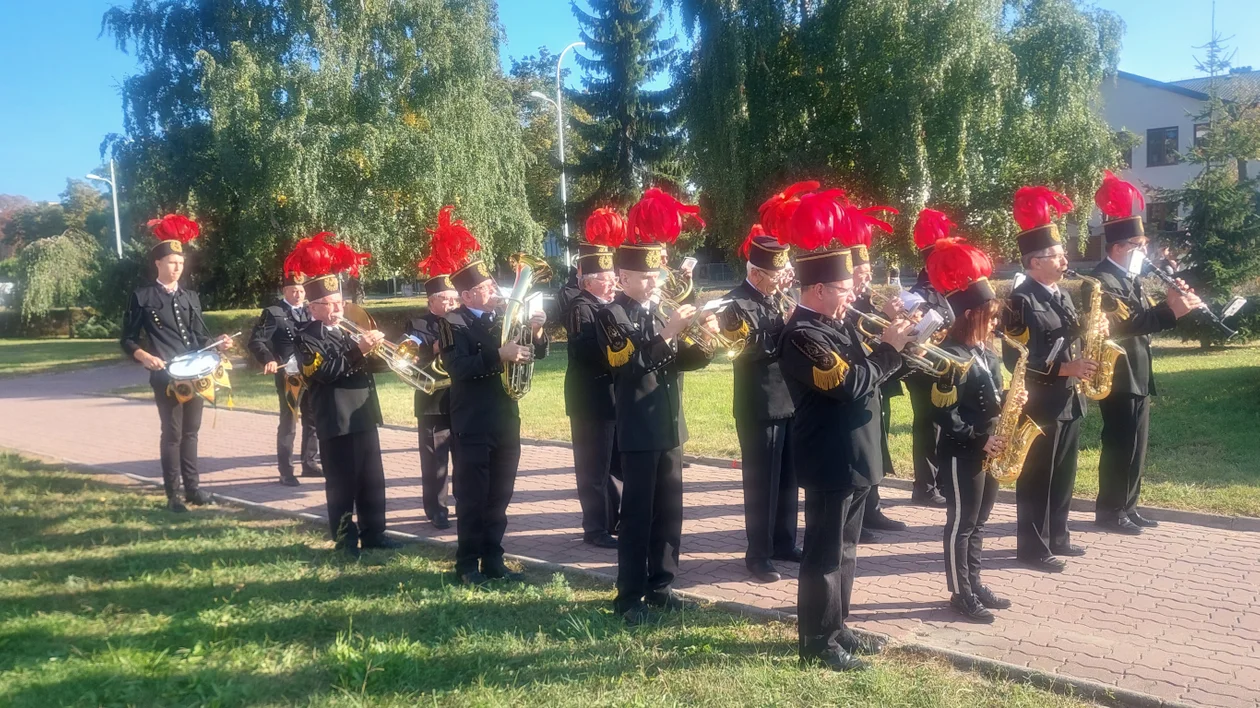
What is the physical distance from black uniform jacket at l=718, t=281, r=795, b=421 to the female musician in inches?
41.2

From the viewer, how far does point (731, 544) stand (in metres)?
6.71

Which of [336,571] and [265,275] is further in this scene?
[265,275]

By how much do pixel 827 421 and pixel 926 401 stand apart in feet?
8.78

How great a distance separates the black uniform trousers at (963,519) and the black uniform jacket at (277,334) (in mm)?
4395

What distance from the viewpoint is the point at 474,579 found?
19.0ft

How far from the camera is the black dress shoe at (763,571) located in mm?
5867

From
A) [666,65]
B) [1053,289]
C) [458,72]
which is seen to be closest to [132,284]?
[458,72]

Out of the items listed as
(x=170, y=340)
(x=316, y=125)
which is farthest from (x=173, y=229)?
(x=316, y=125)

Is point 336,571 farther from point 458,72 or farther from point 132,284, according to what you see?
point 132,284

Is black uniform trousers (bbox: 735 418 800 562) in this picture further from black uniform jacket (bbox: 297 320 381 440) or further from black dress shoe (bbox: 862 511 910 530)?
black uniform jacket (bbox: 297 320 381 440)

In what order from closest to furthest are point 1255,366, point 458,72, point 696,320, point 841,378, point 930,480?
point 841,378, point 696,320, point 930,480, point 1255,366, point 458,72

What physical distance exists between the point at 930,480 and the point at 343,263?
5.04m

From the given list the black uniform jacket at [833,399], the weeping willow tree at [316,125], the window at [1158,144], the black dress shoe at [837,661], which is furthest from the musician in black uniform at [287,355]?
the window at [1158,144]

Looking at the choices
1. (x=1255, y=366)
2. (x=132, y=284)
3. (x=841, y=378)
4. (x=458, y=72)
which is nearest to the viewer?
(x=841, y=378)
